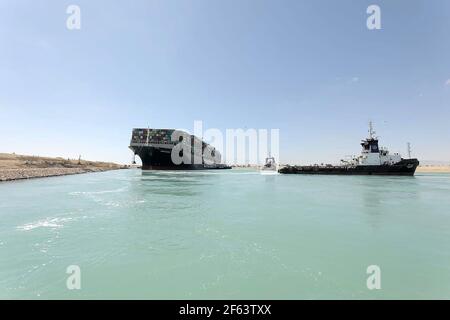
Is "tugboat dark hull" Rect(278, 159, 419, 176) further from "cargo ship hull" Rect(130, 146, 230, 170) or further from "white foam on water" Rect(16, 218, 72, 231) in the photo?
"white foam on water" Rect(16, 218, 72, 231)

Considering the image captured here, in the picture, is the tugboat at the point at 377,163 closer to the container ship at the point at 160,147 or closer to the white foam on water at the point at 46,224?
the container ship at the point at 160,147

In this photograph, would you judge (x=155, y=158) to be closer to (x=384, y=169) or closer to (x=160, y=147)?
(x=160, y=147)

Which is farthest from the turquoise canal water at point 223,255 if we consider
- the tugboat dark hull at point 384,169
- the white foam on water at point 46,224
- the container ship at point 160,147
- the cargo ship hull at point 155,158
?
the container ship at point 160,147

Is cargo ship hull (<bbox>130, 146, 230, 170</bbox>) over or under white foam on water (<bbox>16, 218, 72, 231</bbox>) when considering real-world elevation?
over

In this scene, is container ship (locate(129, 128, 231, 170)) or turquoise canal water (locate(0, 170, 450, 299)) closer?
turquoise canal water (locate(0, 170, 450, 299))

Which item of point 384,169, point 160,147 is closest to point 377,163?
point 384,169

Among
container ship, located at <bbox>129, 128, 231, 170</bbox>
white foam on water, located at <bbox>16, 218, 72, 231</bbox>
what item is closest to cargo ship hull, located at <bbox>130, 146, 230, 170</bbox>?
container ship, located at <bbox>129, 128, 231, 170</bbox>

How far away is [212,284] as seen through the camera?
18.1 ft

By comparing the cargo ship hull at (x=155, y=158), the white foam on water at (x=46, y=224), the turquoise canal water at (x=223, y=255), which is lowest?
the turquoise canal water at (x=223, y=255)
